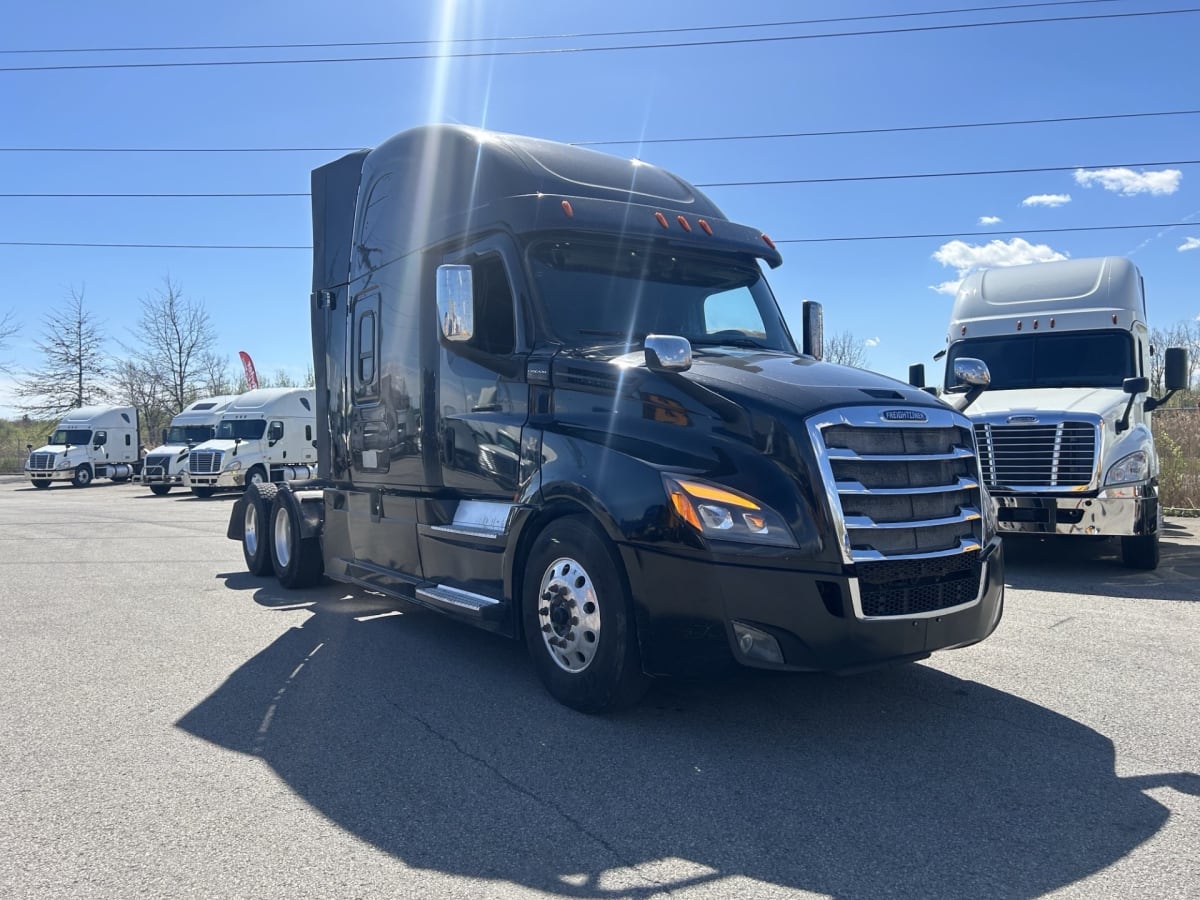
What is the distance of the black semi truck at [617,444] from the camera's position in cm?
435

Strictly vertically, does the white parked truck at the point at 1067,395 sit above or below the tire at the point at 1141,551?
above

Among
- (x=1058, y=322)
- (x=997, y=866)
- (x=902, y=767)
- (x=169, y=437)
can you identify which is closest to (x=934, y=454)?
(x=902, y=767)

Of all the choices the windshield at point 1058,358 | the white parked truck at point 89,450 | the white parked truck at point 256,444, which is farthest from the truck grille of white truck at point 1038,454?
the white parked truck at point 89,450

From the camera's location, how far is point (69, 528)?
1700cm

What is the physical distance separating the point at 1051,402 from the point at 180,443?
27.4 metres

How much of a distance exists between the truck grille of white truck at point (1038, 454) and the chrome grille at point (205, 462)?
2324 centimetres

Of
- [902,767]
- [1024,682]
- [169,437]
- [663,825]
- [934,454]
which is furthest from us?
[169,437]

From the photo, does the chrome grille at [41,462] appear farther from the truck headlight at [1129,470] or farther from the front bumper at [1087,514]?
the truck headlight at [1129,470]

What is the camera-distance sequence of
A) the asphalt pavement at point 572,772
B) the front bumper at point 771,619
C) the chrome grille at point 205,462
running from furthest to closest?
the chrome grille at point 205,462, the front bumper at point 771,619, the asphalt pavement at point 572,772

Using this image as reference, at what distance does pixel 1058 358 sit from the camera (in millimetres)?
11289

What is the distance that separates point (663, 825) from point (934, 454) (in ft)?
7.52

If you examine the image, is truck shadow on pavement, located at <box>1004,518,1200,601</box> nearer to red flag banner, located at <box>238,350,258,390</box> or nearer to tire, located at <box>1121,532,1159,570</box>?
tire, located at <box>1121,532,1159,570</box>

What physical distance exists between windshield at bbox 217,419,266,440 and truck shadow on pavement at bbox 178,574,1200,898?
23.8 m

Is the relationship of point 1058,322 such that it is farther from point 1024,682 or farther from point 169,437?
point 169,437
